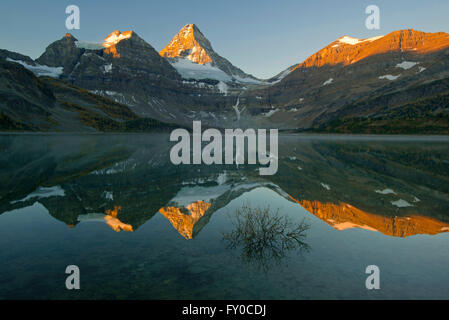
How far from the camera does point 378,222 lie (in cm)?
1725

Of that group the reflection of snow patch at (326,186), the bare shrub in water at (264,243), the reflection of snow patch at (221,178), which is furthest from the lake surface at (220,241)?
the reflection of snow patch at (221,178)

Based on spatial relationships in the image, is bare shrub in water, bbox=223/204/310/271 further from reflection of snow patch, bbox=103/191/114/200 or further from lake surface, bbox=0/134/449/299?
reflection of snow patch, bbox=103/191/114/200

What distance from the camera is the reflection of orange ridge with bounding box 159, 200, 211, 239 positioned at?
15391mm

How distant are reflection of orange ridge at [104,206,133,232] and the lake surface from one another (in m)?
0.10

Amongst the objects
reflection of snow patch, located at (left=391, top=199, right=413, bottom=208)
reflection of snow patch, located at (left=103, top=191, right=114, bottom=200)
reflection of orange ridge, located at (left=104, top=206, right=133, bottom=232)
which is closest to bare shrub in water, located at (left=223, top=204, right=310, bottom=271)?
reflection of orange ridge, located at (left=104, top=206, right=133, bottom=232)

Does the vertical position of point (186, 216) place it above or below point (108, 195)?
below

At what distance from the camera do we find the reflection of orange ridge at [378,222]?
15734mm

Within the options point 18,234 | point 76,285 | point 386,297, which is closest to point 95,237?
point 18,234

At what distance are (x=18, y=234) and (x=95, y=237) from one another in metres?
3.68

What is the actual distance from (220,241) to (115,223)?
20.6 feet

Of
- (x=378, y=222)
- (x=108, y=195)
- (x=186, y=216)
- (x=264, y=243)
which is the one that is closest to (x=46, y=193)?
(x=108, y=195)

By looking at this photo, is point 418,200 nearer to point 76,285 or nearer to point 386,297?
point 386,297

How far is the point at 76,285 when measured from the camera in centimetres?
953

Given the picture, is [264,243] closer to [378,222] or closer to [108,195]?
[378,222]
